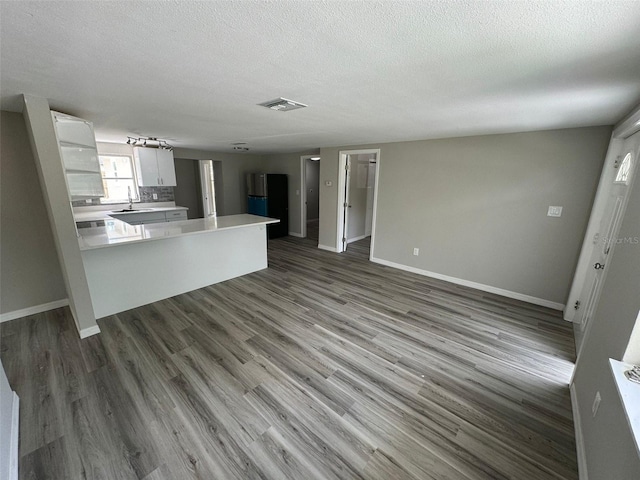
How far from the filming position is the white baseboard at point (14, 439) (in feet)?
4.35

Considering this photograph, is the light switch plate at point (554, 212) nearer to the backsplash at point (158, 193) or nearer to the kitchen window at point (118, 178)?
the backsplash at point (158, 193)

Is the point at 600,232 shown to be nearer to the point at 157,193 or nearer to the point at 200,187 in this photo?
the point at 157,193

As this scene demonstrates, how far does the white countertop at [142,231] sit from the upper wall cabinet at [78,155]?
19.4 inches

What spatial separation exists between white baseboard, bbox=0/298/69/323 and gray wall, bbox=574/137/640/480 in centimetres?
490

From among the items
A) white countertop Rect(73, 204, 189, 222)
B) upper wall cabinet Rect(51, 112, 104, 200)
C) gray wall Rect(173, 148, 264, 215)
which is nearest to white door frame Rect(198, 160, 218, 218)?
gray wall Rect(173, 148, 264, 215)

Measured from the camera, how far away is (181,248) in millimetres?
3471

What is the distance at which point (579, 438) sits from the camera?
159cm

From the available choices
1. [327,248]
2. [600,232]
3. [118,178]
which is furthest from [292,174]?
[600,232]

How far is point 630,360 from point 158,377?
3.02 metres

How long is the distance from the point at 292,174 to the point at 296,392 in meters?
5.67

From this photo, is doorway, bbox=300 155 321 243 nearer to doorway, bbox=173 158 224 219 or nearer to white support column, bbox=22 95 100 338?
doorway, bbox=173 158 224 219

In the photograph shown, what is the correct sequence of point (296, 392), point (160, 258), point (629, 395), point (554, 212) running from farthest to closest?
1. point (160, 258)
2. point (554, 212)
3. point (296, 392)
4. point (629, 395)

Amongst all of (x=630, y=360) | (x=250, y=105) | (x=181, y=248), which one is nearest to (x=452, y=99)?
(x=250, y=105)

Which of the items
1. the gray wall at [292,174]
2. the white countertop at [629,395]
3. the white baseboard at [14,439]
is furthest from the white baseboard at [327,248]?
the white baseboard at [14,439]
